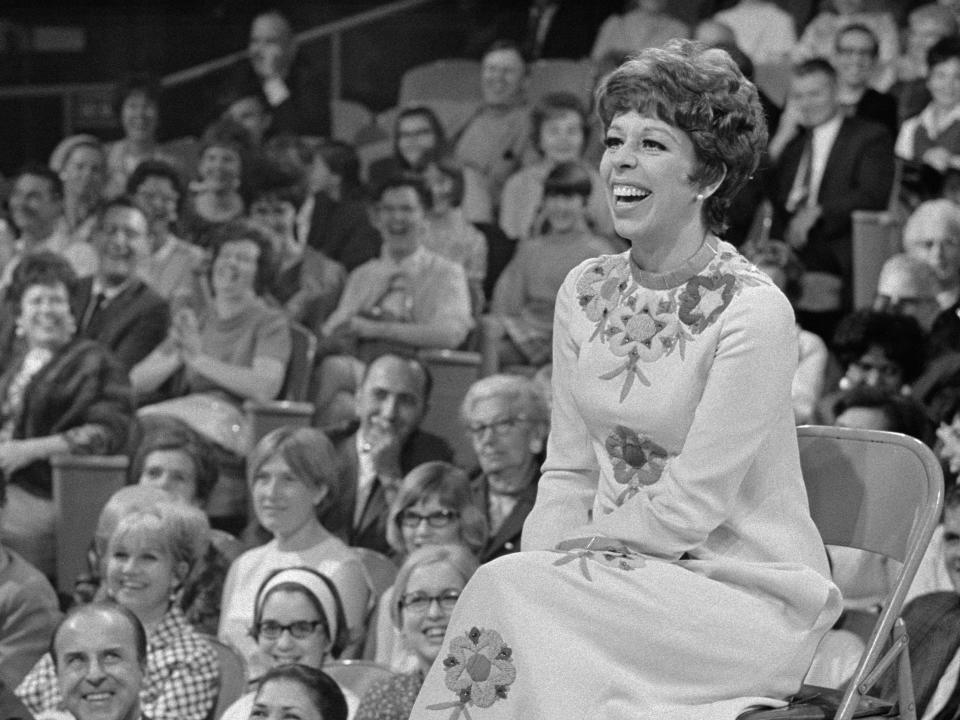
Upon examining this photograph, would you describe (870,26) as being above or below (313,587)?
above

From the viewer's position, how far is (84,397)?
501 cm

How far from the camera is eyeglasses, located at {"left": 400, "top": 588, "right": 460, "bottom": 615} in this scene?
3.66 metres

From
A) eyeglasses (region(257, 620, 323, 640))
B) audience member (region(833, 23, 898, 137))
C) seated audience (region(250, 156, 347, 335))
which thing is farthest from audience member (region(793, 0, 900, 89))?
eyeglasses (region(257, 620, 323, 640))

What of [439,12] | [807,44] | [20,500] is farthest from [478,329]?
[439,12]

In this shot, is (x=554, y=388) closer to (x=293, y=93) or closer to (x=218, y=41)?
(x=293, y=93)

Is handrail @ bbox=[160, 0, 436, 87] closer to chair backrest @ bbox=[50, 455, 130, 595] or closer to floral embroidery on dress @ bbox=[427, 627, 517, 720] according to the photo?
chair backrest @ bbox=[50, 455, 130, 595]

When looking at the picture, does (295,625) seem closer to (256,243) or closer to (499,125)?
(256,243)

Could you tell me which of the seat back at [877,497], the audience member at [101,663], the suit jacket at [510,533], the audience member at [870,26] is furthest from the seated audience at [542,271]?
the seat back at [877,497]

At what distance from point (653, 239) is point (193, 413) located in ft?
9.20

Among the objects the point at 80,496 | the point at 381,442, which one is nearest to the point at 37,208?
the point at 80,496

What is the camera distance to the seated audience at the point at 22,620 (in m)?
3.94

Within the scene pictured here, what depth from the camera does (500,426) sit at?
4.34 metres

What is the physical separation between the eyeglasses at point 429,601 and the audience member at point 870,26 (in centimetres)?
359

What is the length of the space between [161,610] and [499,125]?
10.3ft
